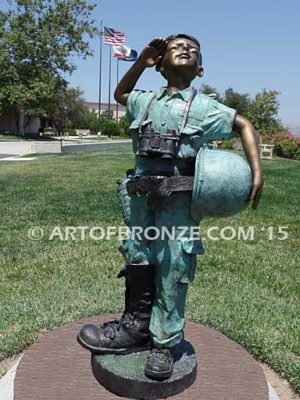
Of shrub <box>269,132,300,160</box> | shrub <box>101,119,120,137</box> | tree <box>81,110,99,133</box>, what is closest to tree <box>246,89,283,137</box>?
shrub <box>269,132,300,160</box>

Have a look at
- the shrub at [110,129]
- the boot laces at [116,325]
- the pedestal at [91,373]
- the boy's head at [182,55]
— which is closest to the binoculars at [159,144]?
the boy's head at [182,55]

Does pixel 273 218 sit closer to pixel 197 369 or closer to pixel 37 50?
pixel 197 369

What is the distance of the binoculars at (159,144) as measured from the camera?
2234 millimetres

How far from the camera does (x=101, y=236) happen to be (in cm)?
643

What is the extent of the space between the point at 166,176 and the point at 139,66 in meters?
0.62

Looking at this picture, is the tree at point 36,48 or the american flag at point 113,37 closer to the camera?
the tree at point 36,48

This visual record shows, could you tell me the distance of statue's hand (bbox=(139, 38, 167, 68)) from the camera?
237cm

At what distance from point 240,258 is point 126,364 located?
3267 mm

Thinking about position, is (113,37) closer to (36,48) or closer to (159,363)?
(36,48)

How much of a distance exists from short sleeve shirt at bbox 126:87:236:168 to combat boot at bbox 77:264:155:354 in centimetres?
73

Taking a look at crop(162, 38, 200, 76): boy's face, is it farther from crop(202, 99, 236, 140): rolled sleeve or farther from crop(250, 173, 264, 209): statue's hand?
crop(250, 173, 264, 209): statue's hand

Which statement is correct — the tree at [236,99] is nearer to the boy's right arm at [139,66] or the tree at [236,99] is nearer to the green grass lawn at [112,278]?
the green grass lawn at [112,278]

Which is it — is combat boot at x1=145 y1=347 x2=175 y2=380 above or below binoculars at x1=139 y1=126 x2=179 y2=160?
below

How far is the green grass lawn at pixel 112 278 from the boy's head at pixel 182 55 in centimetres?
207
